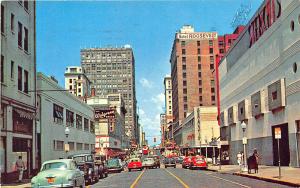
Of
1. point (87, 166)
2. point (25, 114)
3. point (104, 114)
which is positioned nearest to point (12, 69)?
point (25, 114)

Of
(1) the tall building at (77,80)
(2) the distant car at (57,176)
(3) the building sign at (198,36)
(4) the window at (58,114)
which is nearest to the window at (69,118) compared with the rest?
(4) the window at (58,114)

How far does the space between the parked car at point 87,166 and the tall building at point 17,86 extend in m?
4.68

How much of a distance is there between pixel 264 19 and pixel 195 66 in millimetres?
123928

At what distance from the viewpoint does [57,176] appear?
71.0 feet

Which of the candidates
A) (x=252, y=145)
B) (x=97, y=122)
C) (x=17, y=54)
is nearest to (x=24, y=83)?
(x=17, y=54)

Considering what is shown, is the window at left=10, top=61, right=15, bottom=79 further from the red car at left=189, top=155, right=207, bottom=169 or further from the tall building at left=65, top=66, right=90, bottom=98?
the tall building at left=65, top=66, right=90, bottom=98

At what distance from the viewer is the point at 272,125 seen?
150 ft

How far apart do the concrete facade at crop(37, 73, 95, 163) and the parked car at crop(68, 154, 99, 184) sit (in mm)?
5400

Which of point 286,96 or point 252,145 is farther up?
point 286,96

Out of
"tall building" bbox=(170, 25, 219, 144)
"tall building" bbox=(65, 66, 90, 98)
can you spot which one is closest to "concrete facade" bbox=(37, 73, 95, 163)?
"tall building" bbox=(65, 66, 90, 98)

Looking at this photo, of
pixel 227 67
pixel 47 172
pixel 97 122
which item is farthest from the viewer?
pixel 97 122

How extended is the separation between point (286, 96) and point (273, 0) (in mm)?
9734

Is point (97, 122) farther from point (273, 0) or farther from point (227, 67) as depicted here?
point (273, 0)

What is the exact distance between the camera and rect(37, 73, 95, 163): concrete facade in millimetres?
44534
